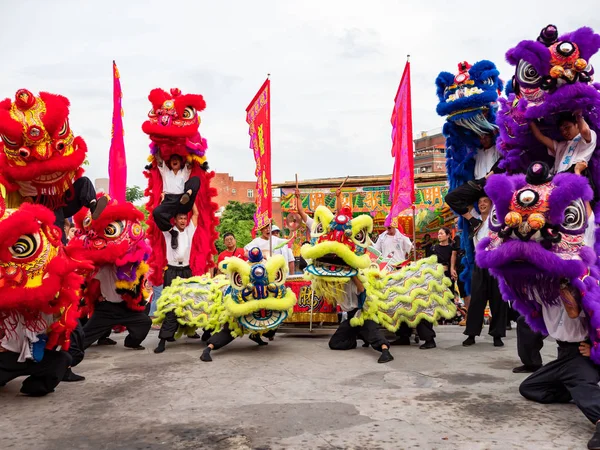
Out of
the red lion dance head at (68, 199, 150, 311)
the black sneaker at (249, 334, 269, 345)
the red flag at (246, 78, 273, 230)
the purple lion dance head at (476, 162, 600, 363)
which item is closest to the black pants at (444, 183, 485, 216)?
the red flag at (246, 78, 273, 230)

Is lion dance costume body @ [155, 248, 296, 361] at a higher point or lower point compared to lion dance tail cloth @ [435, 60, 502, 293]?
lower

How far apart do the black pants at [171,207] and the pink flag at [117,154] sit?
932 millimetres

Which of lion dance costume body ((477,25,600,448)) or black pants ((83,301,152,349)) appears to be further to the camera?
black pants ((83,301,152,349))

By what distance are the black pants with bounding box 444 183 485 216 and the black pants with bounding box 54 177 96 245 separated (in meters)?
3.26

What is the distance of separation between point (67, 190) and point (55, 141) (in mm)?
500

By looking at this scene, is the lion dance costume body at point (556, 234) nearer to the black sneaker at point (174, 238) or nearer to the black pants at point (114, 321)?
the black pants at point (114, 321)

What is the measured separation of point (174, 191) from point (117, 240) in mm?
1400

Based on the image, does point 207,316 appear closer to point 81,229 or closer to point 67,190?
point 81,229

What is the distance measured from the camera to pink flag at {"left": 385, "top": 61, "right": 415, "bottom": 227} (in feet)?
23.2

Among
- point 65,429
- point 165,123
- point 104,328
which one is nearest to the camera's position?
point 65,429

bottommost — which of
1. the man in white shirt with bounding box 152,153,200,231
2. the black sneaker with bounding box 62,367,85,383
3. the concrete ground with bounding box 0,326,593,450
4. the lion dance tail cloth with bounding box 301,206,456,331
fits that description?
the concrete ground with bounding box 0,326,593,450

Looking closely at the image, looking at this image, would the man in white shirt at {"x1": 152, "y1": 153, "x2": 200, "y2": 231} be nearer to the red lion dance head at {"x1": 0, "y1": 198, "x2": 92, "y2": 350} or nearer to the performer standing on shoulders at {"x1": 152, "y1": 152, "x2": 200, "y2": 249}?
the performer standing on shoulders at {"x1": 152, "y1": 152, "x2": 200, "y2": 249}

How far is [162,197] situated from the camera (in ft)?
22.9

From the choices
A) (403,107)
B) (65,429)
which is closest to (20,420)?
(65,429)
